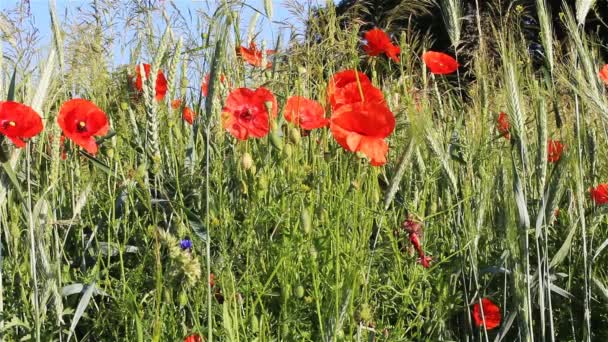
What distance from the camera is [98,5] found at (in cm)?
270

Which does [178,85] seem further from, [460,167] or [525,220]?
[525,220]

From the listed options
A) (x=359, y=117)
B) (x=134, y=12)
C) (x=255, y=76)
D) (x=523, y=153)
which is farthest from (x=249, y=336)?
(x=134, y=12)

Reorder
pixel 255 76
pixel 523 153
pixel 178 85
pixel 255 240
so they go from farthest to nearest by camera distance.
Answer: pixel 178 85
pixel 255 76
pixel 255 240
pixel 523 153

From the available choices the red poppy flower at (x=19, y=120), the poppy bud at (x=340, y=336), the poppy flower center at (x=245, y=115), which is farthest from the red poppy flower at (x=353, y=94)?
the red poppy flower at (x=19, y=120)

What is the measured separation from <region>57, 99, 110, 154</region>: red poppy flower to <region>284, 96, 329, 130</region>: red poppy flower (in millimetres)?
418

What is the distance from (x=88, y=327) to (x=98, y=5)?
4.20ft

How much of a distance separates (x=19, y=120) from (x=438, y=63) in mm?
1349

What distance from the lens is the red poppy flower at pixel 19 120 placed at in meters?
1.32

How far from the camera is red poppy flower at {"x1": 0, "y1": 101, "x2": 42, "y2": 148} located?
1.32 meters

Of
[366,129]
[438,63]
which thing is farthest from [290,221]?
[438,63]

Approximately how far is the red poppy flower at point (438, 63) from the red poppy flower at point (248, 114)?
0.72m

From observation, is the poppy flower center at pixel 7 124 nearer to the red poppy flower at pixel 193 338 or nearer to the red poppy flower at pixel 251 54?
the red poppy flower at pixel 193 338

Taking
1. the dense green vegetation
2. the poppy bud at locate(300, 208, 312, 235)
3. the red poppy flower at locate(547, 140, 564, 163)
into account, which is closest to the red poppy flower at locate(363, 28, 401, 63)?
the dense green vegetation

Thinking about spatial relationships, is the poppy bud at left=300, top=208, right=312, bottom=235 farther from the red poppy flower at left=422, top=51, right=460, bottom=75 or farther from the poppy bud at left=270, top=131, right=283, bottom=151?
the red poppy flower at left=422, top=51, right=460, bottom=75
